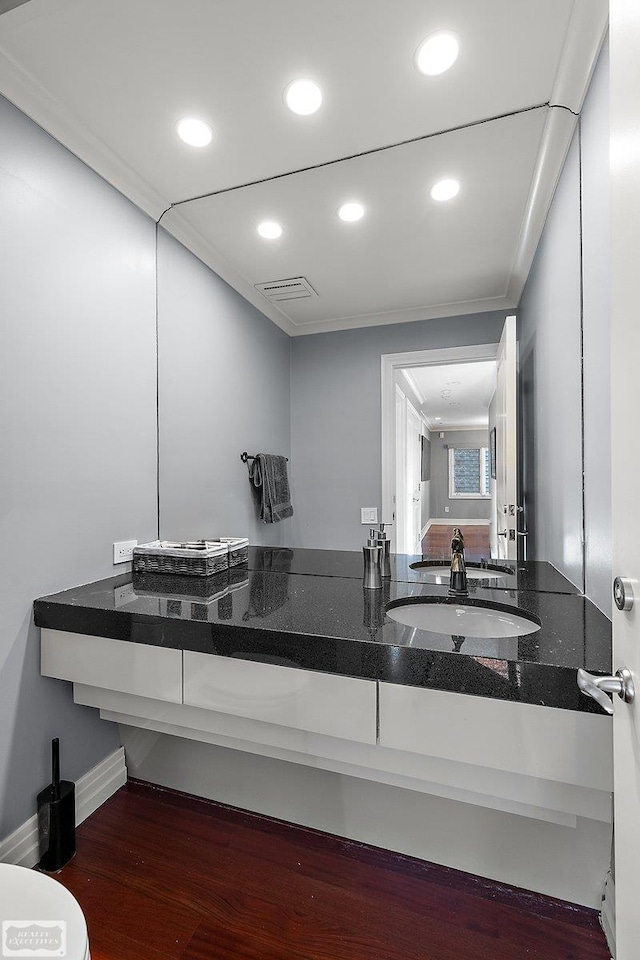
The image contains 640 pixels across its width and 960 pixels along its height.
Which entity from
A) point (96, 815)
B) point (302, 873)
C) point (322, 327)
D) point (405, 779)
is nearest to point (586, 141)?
point (322, 327)

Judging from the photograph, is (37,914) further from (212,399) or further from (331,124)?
(331,124)

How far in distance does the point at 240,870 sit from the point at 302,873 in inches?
7.0

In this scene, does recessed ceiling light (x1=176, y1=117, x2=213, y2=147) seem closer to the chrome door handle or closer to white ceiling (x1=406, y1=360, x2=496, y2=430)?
white ceiling (x1=406, y1=360, x2=496, y2=430)

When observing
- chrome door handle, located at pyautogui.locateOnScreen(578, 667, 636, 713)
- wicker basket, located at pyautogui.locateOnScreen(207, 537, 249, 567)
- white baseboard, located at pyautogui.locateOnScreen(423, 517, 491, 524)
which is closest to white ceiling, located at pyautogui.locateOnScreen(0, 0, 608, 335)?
white baseboard, located at pyautogui.locateOnScreen(423, 517, 491, 524)

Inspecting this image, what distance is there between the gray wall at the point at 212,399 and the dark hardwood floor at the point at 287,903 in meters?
0.99

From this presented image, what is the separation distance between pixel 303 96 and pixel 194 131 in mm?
369

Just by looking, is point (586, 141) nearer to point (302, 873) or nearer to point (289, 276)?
point (289, 276)

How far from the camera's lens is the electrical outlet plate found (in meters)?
1.60

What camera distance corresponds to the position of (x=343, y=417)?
5.83ft

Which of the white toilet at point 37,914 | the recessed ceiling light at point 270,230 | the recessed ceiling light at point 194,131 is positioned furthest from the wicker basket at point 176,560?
the recessed ceiling light at point 194,131

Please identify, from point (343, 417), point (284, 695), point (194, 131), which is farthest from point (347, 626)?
point (194, 131)

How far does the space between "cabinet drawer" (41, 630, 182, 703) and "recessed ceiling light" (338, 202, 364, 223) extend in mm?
1545

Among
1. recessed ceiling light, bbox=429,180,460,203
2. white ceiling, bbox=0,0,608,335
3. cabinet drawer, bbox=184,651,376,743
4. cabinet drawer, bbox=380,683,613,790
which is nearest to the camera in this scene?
cabinet drawer, bbox=380,683,613,790

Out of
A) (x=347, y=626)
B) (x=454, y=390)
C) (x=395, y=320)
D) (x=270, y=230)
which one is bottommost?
(x=347, y=626)
